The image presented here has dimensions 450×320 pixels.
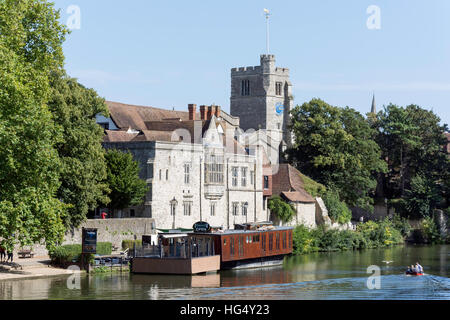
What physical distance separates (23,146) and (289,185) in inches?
1751

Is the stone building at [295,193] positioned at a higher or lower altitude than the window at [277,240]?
higher

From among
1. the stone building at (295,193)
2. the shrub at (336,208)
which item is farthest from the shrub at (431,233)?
the stone building at (295,193)

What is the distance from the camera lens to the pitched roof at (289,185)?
8412cm

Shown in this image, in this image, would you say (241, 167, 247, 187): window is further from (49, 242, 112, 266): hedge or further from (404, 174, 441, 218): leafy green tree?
(404, 174, 441, 218): leafy green tree

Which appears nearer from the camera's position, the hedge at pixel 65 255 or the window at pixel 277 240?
the hedge at pixel 65 255

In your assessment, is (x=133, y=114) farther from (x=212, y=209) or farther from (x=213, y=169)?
(x=212, y=209)

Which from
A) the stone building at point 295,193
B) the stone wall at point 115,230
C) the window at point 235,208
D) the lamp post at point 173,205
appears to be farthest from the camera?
the stone building at point 295,193

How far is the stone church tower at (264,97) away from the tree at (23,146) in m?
90.0

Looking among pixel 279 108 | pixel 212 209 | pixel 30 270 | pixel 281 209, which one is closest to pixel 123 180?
pixel 212 209

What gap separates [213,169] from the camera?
71.9 m

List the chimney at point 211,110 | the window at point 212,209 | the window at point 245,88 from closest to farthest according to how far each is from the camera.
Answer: the window at point 212,209, the chimney at point 211,110, the window at point 245,88

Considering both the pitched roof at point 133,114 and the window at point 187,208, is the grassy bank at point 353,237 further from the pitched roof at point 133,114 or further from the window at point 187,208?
the pitched roof at point 133,114

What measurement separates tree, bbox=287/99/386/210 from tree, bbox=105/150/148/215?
31.9 meters
